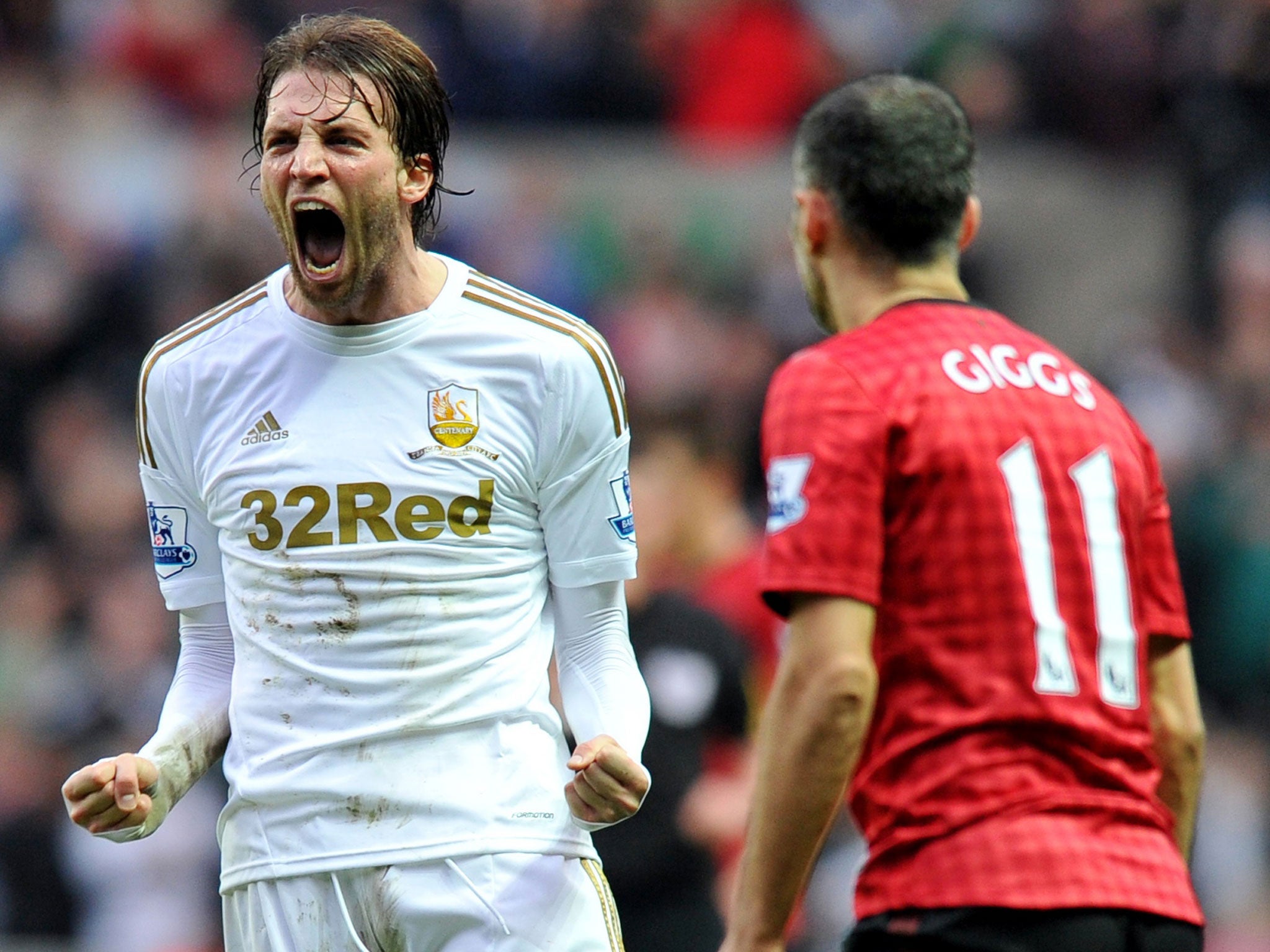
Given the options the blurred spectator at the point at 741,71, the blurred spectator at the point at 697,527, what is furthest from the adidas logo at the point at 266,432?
the blurred spectator at the point at 741,71

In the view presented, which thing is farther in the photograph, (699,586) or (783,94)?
(783,94)

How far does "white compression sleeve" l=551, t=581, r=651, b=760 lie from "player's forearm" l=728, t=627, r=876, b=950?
0.44 meters

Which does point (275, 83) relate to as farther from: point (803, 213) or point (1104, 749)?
point (1104, 749)

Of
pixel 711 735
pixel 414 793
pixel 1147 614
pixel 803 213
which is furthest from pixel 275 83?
pixel 711 735

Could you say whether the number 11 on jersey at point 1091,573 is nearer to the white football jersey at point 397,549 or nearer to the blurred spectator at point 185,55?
the white football jersey at point 397,549

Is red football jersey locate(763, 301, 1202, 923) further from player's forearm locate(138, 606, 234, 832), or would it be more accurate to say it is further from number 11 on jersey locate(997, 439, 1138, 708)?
player's forearm locate(138, 606, 234, 832)

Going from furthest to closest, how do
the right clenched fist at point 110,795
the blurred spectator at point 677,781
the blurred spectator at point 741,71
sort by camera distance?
the blurred spectator at point 741,71
the blurred spectator at point 677,781
the right clenched fist at point 110,795

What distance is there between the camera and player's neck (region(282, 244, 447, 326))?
142 inches

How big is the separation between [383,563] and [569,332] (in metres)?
0.58

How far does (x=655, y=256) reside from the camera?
11.5m

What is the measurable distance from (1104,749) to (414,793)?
46.9 inches

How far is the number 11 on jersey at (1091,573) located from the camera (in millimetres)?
3258

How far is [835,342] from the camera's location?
344 cm

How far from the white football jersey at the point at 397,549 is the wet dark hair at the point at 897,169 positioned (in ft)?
1.80
